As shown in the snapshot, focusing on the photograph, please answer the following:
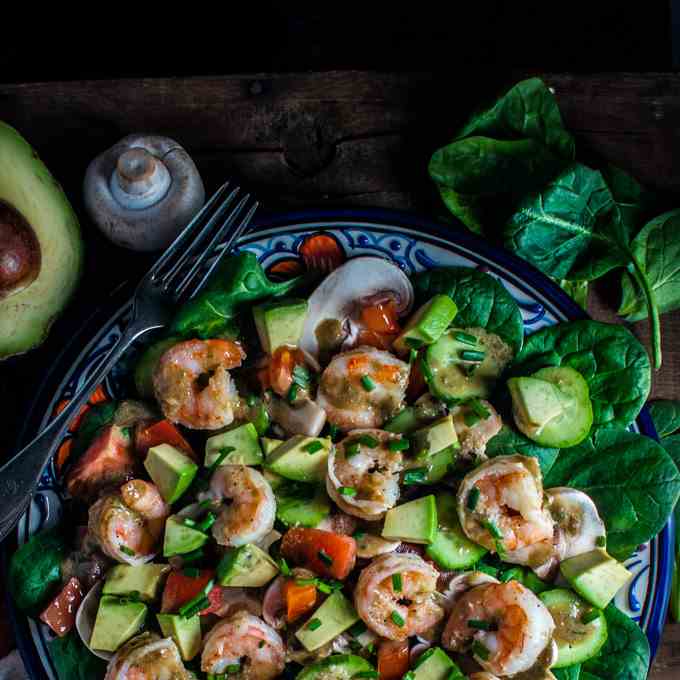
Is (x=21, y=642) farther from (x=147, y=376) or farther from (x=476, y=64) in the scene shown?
→ (x=476, y=64)

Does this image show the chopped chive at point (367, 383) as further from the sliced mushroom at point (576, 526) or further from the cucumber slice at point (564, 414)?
the sliced mushroom at point (576, 526)

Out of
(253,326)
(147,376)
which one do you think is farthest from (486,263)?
(147,376)

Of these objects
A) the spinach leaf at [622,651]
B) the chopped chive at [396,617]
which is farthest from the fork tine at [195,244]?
the spinach leaf at [622,651]

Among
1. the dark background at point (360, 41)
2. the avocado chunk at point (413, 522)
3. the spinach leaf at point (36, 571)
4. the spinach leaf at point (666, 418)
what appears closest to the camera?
the avocado chunk at point (413, 522)

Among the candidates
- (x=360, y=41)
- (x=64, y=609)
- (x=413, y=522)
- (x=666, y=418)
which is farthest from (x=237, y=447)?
(x=360, y=41)

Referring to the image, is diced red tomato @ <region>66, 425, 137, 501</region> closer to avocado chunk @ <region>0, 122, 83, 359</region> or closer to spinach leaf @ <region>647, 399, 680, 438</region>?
avocado chunk @ <region>0, 122, 83, 359</region>

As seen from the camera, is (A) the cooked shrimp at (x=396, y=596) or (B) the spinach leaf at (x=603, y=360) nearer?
(A) the cooked shrimp at (x=396, y=596)
